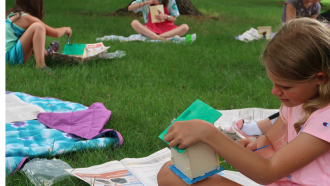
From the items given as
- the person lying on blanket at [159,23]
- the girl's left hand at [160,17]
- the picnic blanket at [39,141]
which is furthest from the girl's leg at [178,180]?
the girl's left hand at [160,17]

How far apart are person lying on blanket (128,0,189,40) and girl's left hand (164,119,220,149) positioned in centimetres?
444

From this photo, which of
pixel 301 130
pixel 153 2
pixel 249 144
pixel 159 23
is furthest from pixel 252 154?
pixel 159 23

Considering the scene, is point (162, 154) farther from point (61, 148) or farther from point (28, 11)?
point (28, 11)

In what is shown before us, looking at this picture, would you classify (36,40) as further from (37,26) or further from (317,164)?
(317,164)

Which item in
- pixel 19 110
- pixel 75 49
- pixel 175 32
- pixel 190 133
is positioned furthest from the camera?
pixel 175 32

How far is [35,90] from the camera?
2.81 metres

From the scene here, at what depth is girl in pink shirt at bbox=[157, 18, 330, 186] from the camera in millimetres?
1057

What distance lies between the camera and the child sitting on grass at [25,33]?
348cm

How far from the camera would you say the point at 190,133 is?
1.08 metres

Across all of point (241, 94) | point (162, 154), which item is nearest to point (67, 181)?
point (162, 154)

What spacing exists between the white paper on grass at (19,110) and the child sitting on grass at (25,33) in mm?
1022

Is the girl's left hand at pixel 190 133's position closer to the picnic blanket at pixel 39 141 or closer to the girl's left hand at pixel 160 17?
the picnic blanket at pixel 39 141

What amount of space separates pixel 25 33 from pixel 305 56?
127 inches

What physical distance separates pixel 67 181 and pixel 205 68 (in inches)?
95.9
